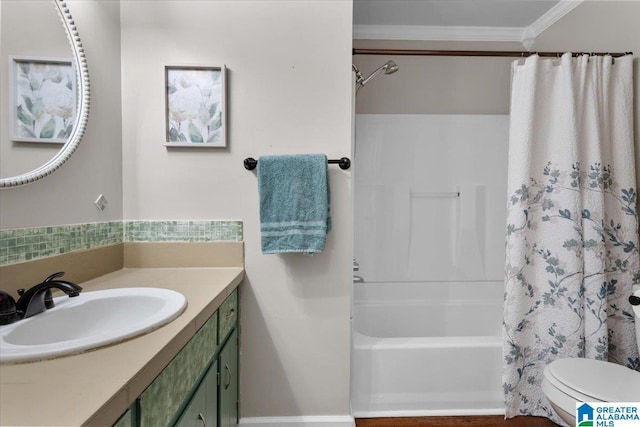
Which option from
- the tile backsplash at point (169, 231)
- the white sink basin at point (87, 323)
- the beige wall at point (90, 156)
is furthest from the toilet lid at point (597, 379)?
the beige wall at point (90, 156)

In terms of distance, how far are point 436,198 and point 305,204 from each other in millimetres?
1291

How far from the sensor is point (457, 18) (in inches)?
86.2

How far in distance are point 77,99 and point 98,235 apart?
544mm

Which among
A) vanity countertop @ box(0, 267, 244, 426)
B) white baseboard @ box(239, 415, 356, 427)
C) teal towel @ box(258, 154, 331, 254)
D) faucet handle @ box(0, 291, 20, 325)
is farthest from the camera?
white baseboard @ box(239, 415, 356, 427)

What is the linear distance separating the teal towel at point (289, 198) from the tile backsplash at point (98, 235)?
0.18 meters

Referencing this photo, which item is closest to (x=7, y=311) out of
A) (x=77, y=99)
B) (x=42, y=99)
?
(x=42, y=99)

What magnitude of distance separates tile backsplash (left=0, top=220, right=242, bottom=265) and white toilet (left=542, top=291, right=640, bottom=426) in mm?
1480

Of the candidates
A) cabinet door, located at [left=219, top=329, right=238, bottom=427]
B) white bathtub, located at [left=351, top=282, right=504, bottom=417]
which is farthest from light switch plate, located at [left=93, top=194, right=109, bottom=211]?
white bathtub, located at [left=351, top=282, right=504, bottom=417]

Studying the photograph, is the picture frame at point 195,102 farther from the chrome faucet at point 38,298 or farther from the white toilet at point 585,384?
the white toilet at point 585,384

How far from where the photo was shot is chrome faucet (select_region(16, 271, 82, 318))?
2.65ft

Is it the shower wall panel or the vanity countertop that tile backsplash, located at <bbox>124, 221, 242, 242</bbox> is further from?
the shower wall panel

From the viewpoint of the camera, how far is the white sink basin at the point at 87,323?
64cm

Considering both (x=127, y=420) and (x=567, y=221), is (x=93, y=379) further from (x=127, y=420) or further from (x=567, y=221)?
(x=567, y=221)

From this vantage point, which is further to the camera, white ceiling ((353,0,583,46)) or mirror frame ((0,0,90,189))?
white ceiling ((353,0,583,46))
